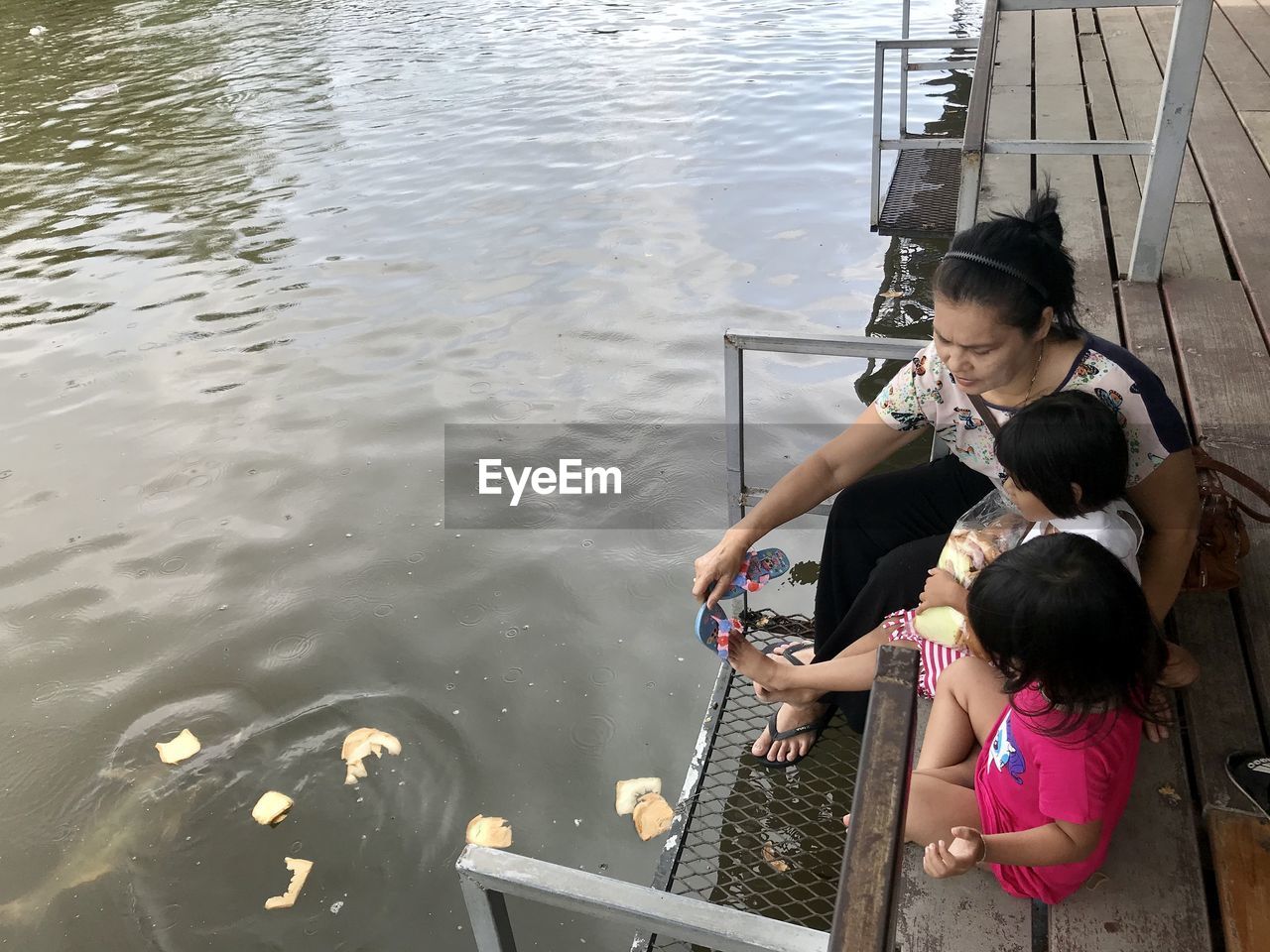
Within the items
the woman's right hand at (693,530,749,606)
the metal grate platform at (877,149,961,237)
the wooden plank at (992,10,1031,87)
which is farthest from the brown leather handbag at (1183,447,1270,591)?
the metal grate platform at (877,149,961,237)

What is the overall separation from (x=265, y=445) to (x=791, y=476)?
2.76 m

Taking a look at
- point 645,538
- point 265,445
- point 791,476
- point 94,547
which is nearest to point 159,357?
point 265,445

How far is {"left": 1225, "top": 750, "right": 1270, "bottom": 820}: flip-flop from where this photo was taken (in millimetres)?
1406

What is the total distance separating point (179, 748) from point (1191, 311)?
119 inches

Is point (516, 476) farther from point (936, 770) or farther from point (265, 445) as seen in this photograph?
point (936, 770)

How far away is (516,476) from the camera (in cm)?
385

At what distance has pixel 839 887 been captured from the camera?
71cm

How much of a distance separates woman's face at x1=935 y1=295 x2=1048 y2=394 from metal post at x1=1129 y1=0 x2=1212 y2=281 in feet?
3.74

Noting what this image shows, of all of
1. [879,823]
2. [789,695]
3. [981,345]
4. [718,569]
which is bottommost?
[789,695]

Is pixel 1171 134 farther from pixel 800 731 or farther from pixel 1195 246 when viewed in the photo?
pixel 800 731

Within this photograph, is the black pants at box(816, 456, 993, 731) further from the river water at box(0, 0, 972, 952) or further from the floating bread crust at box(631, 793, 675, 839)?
the river water at box(0, 0, 972, 952)

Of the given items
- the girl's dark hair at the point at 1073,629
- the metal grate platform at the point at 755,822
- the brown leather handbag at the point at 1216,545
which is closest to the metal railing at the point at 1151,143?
the brown leather handbag at the point at 1216,545

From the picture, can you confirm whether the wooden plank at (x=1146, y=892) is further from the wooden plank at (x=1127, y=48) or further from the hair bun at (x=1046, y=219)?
the wooden plank at (x=1127, y=48)

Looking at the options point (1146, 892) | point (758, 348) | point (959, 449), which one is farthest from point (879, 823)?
point (758, 348)
